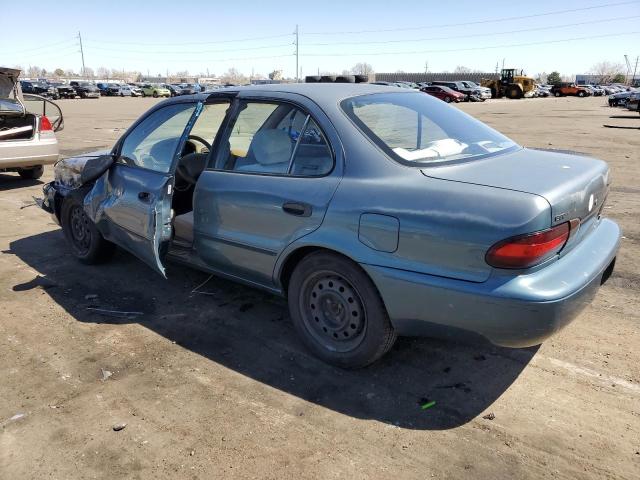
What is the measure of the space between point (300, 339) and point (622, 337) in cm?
221

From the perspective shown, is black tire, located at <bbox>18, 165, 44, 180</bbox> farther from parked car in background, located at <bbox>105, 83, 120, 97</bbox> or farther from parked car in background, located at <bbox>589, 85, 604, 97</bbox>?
parked car in background, located at <bbox>589, 85, 604, 97</bbox>

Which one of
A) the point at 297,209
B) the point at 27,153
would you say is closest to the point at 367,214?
the point at 297,209

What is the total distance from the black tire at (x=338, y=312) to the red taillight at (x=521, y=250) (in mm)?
734

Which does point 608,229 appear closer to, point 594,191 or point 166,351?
point 594,191

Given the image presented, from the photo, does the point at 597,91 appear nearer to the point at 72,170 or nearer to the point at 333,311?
the point at 72,170

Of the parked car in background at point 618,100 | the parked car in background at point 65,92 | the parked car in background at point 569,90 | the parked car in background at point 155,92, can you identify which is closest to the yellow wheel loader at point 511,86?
the parked car in background at point 569,90

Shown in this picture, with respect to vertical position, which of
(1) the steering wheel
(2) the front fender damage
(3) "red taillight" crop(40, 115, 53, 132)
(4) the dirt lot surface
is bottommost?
(4) the dirt lot surface

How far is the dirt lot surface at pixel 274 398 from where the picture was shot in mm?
2449

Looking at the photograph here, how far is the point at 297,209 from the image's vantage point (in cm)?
313

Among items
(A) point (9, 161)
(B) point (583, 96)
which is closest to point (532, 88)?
(B) point (583, 96)

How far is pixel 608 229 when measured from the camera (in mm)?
3270

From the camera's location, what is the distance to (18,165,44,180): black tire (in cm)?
949

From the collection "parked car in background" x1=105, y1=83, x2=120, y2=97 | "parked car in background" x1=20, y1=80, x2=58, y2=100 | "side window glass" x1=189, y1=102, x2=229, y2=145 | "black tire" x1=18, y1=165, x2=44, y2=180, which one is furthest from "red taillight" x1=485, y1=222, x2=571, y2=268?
"parked car in background" x1=105, y1=83, x2=120, y2=97

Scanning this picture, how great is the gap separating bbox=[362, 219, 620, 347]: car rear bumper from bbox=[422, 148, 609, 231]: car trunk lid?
270mm
